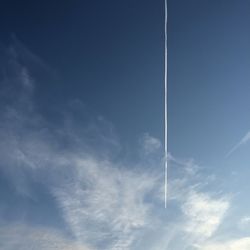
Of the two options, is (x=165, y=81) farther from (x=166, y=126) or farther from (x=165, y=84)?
(x=166, y=126)

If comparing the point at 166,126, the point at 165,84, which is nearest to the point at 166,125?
the point at 166,126

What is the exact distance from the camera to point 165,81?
46.2 meters

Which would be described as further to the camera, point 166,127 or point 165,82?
point 166,127

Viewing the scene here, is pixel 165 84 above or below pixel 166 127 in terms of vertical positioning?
above

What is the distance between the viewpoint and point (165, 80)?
46250mm

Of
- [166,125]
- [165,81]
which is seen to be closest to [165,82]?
[165,81]

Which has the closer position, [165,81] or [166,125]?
[165,81]

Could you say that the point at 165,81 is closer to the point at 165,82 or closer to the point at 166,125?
the point at 165,82

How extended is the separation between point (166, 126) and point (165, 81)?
12.5 m

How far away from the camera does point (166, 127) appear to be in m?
50.1

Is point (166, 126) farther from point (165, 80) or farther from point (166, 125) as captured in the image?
point (165, 80)

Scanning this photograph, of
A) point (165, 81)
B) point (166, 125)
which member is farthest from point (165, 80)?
point (166, 125)

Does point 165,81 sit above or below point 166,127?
above

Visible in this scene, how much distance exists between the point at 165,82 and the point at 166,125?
1189 cm
